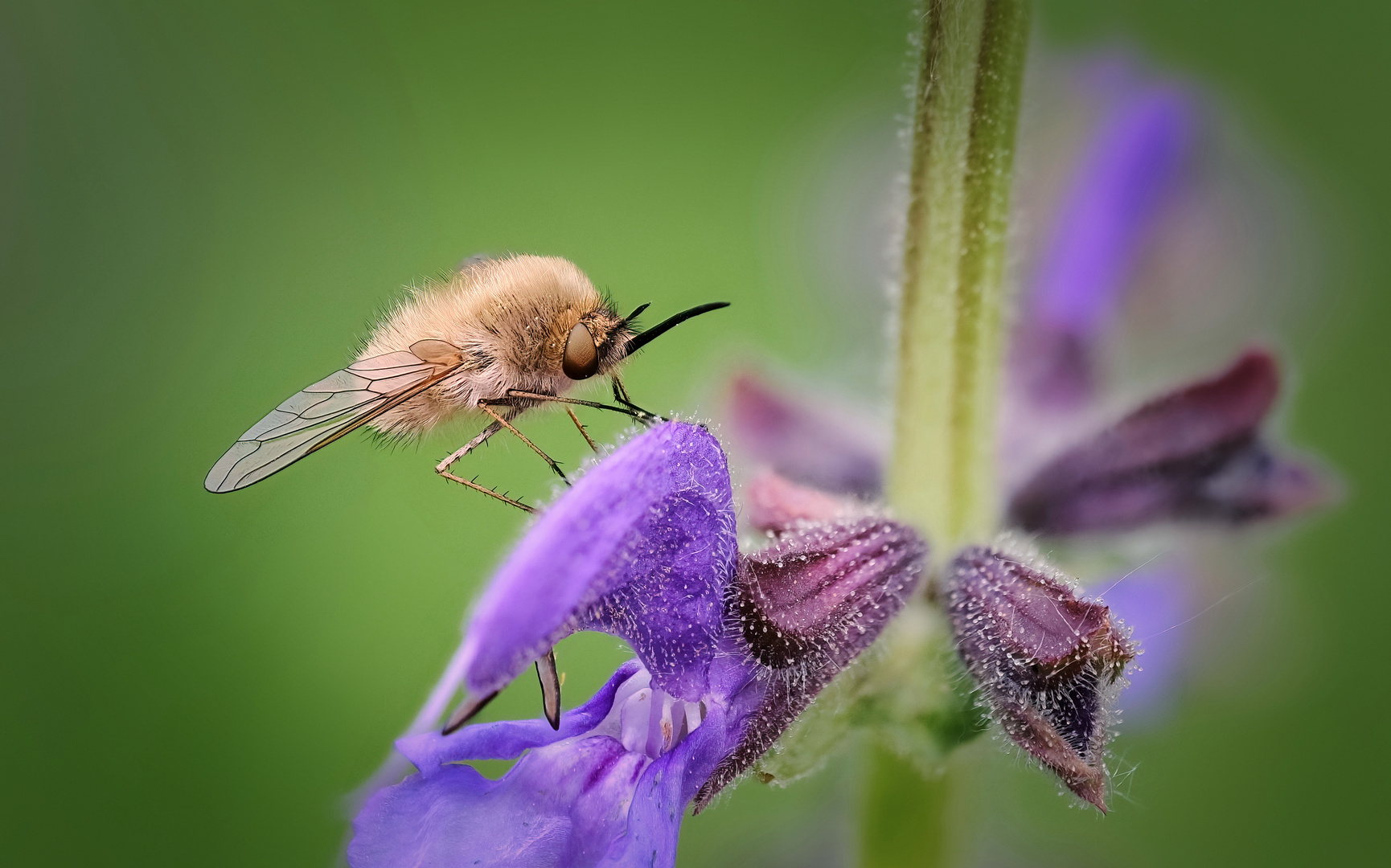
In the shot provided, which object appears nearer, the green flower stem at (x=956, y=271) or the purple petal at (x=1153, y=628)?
the green flower stem at (x=956, y=271)

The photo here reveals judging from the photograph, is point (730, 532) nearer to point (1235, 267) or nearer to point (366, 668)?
point (366, 668)

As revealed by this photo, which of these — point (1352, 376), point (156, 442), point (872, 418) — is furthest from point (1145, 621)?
point (156, 442)

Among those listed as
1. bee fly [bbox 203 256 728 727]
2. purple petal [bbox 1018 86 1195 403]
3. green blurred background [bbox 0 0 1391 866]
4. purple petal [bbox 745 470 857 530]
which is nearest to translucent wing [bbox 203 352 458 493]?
bee fly [bbox 203 256 728 727]

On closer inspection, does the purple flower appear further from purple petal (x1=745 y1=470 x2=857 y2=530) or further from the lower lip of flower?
purple petal (x1=745 y1=470 x2=857 y2=530)

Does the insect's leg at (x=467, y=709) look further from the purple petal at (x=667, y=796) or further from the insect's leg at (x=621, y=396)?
the insect's leg at (x=621, y=396)

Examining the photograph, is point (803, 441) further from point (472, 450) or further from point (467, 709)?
point (467, 709)

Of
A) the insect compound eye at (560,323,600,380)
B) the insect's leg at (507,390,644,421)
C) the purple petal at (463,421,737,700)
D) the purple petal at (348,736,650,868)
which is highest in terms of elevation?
the insect compound eye at (560,323,600,380)

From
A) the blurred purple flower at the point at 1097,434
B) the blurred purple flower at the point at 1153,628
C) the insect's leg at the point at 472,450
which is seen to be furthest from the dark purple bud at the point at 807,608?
the blurred purple flower at the point at 1153,628
